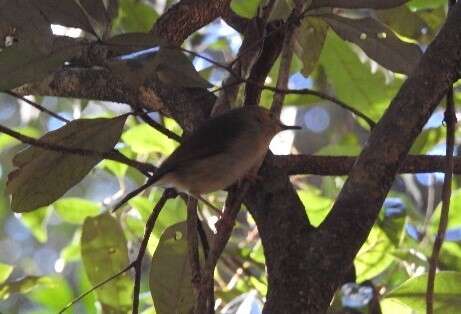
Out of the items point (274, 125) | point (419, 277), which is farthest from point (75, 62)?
point (419, 277)

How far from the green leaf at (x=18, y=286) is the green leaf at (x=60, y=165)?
Result: 498mm

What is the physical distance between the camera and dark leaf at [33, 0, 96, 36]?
4.40 feet

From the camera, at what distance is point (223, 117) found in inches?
59.0

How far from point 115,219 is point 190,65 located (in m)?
0.93

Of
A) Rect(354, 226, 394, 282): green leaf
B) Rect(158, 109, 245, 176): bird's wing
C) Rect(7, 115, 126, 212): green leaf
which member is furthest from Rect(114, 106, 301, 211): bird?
Rect(354, 226, 394, 282): green leaf

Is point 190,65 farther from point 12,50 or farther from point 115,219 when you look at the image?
point 115,219

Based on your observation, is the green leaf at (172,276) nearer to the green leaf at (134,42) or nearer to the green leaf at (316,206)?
the green leaf at (316,206)

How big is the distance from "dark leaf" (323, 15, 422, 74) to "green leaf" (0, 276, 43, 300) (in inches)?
39.7

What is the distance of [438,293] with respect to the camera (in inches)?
64.8

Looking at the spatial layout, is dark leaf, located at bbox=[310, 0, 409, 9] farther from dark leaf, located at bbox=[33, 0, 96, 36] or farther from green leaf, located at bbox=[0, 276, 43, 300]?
green leaf, located at bbox=[0, 276, 43, 300]

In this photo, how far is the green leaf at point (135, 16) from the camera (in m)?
2.35

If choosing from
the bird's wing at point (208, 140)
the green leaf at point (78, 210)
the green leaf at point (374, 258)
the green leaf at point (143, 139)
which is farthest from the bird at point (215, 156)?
the green leaf at point (78, 210)

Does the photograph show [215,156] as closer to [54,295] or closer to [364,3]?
[364,3]

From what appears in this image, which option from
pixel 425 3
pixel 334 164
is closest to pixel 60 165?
pixel 334 164
